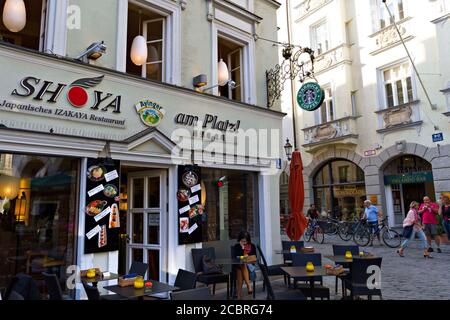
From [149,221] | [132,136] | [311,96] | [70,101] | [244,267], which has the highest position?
[311,96]

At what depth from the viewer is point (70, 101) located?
568cm

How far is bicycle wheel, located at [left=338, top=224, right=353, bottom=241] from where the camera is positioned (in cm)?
1475

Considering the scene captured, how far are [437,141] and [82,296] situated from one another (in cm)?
1302

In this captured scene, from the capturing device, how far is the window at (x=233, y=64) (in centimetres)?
897

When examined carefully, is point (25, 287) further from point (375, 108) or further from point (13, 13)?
point (375, 108)

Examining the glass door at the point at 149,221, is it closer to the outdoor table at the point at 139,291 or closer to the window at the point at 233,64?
the outdoor table at the point at 139,291

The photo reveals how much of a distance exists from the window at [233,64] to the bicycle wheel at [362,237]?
7.56m

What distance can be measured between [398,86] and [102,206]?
13.5 meters

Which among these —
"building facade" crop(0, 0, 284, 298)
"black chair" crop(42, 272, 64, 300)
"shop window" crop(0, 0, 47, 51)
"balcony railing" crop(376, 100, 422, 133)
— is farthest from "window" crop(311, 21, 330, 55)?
"black chair" crop(42, 272, 64, 300)

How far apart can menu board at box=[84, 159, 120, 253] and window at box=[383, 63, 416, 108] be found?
41.7 feet

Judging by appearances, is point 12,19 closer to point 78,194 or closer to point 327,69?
point 78,194

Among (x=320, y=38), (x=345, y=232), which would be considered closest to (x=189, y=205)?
(x=345, y=232)

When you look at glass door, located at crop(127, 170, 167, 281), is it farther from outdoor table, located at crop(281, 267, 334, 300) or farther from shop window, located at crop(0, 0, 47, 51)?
shop window, located at crop(0, 0, 47, 51)

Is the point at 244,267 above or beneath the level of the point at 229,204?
beneath
